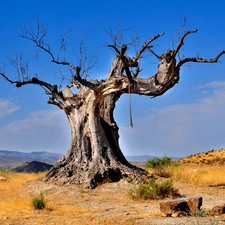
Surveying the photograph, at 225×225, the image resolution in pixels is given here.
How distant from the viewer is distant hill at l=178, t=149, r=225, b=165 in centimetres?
3384

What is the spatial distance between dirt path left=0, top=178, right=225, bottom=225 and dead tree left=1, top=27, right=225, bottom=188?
2.23 feet

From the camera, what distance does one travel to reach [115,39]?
15992 mm

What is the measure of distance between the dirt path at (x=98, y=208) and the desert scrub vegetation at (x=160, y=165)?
2.93m

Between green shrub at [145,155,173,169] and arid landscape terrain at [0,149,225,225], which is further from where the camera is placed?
green shrub at [145,155,173,169]

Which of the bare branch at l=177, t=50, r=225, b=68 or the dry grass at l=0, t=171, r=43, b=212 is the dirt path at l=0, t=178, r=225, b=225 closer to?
the dry grass at l=0, t=171, r=43, b=212

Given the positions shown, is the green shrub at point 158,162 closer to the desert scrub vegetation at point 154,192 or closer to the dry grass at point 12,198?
the dry grass at point 12,198

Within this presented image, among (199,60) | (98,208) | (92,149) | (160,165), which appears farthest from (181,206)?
(160,165)

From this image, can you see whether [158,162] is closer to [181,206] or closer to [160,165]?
[160,165]

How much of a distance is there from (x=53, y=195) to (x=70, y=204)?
189 cm

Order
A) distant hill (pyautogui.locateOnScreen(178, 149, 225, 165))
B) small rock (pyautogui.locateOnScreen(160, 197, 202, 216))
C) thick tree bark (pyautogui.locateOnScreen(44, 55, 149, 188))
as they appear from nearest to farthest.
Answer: small rock (pyautogui.locateOnScreen(160, 197, 202, 216))
thick tree bark (pyautogui.locateOnScreen(44, 55, 149, 188))
distant hill (pyautogui.locateOnScreen(178, 149, 225, 165))

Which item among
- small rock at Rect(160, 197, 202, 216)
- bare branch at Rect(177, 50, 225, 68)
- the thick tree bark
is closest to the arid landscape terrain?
small rock at Rect(160, 197, 202, 216)

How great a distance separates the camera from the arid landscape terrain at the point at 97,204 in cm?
947

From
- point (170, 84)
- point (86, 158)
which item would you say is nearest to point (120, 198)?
point (86, 158)

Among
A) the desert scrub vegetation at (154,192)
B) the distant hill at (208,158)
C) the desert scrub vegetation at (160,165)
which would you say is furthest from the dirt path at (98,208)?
the distant hill at (208,158)
